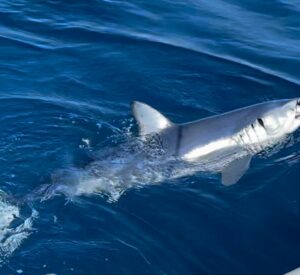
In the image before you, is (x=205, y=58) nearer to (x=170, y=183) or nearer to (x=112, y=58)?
(x=112, y=58)

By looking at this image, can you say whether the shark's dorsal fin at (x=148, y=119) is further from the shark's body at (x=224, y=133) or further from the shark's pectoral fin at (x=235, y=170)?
the shark's pectoral fin at (x=235, y=170)

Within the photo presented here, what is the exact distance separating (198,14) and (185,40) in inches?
59.7

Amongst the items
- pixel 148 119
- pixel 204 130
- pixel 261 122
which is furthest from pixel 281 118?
pixel 148 119

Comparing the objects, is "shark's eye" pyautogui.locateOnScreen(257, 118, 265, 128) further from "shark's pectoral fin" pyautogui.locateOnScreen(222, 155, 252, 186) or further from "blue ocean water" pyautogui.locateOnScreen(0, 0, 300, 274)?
"shark's pectoral fin" pyautogui.locateOnScreen(222, 155, 252, 186)

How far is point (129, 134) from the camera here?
7734 millimetres

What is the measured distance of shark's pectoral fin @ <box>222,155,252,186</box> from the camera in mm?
6703

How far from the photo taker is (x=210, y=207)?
6.59 m

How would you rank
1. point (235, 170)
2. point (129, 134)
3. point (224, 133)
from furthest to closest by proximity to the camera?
point (129, 134) < point (224, 133) < point (235, 170)

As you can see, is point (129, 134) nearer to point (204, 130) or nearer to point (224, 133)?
point (204, 130)

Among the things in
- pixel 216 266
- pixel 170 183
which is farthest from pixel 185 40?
pixel 216 266

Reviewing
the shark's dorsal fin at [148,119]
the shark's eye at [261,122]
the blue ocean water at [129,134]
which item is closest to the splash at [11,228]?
the blue ocean water at [129,134]

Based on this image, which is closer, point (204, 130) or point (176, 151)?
point (176, 151)

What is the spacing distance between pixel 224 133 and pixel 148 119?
2.93 feet

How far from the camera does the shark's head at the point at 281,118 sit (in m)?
7.57
